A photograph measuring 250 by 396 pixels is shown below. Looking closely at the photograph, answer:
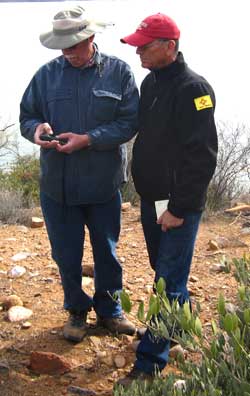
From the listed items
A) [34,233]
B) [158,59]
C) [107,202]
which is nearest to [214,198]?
[34,233]

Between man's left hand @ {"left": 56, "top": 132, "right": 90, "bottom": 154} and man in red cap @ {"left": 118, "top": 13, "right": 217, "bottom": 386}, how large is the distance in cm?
27

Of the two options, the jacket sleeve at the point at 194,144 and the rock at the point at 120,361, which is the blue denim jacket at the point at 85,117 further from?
the rock at the point at 120,361

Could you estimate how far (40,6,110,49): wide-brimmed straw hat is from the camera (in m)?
3.10

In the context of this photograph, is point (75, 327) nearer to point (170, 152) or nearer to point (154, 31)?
point (170, 152)

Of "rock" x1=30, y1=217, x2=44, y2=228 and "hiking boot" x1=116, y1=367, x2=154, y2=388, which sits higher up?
"rock" x1=30, y1=217, x2=44, y2=228

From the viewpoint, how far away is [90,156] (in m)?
3.29

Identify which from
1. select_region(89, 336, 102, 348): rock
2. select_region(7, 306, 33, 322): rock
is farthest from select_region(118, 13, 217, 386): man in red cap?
select_region(7, 306, 33, 322): rock

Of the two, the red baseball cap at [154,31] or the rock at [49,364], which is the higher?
the red baseball cap at [154,31]

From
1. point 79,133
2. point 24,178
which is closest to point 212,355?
point 79,133

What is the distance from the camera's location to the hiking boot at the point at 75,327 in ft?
11.8

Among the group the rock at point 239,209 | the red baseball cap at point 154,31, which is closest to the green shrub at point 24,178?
the rock at point 239,209

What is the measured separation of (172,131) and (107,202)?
68 cm

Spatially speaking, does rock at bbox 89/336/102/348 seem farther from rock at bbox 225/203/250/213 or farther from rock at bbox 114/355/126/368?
rock at bbox 225/203/250/213

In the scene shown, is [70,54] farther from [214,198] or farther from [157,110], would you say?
[214,198]
